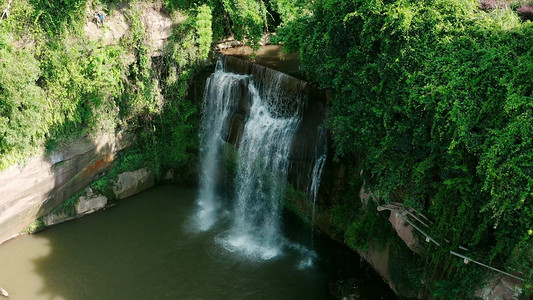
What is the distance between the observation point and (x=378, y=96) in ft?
27.8

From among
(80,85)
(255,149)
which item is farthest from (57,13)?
(255,149)

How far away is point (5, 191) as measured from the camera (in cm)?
1116

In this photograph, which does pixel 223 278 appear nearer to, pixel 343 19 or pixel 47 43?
pixel 343 19

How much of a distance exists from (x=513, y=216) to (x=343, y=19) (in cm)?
521

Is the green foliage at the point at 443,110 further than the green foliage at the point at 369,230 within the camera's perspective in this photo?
No

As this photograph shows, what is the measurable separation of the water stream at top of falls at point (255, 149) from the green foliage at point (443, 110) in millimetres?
2029

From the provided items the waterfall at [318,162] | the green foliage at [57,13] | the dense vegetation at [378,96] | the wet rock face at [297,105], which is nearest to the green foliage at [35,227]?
the dense vegetation at [378,96]

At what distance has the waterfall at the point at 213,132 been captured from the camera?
502 inches

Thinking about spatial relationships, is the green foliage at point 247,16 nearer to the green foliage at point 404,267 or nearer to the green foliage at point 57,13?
the green foliage at point 57,13

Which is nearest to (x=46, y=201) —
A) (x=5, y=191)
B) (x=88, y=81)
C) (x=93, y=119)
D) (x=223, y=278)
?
(x=5, y=191)

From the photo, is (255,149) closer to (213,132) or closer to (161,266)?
(213,132)

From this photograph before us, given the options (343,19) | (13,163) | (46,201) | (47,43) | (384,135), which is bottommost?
(46,201)

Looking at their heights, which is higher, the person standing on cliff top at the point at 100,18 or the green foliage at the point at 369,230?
the person standing on cliff top at the point at 100,18

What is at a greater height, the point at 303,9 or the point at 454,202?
the point at 303,9
